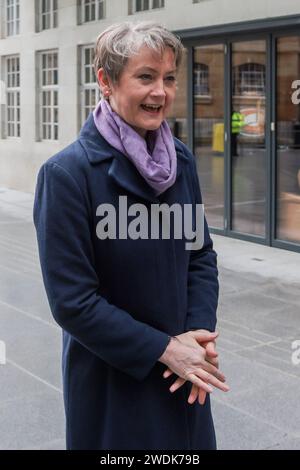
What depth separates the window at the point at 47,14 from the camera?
51.7 ft

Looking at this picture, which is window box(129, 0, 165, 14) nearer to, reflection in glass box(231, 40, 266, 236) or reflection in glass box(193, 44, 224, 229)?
reflection in glass box(193, 44, 224, 229)

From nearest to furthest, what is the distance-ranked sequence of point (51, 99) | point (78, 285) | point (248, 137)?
point (78, 285) < point (248, 137) < point (51, 99)

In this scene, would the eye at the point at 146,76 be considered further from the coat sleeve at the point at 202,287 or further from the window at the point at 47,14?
the window at the point at 47,14

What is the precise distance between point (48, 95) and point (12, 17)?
2521mm

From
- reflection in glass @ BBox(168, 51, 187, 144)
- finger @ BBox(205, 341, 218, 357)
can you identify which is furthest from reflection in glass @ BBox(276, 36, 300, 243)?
finger @ BBox(205, 341, 218, 357)

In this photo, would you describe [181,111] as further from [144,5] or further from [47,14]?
[47,14]

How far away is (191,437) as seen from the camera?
7.84ft

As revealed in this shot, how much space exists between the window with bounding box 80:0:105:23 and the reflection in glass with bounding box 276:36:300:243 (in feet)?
17.2

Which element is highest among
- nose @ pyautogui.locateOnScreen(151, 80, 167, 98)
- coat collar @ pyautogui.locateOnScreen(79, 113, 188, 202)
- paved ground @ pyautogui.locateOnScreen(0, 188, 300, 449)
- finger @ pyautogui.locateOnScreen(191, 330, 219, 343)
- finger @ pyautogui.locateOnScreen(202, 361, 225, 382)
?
nose @ pyautogui.locateOnScreen(151, 80, 167, 98)

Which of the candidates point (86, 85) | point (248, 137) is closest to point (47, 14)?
point (86, 85)

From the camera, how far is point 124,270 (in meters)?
Answer: 2.27

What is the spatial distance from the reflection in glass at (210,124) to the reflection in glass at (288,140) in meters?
1.17

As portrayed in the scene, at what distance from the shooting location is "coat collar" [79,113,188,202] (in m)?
2.26

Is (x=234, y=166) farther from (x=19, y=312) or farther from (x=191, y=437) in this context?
(x=191, y=437)
